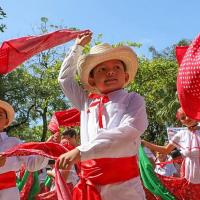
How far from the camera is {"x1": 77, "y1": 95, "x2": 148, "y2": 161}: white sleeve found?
3098 mm

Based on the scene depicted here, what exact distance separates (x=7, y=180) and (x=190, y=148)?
9.16ft

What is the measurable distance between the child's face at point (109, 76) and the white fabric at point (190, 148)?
3115 mm

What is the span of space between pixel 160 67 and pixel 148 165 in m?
20.4

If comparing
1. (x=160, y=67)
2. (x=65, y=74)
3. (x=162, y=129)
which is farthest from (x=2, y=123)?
(x=162, y=129)

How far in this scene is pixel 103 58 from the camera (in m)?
3.69

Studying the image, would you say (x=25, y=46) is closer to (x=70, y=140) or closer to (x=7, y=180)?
(x=7, y=180)

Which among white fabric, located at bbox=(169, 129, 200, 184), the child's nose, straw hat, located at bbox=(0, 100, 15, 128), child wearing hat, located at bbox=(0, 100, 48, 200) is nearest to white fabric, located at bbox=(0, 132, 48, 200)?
child wearing hat, located at bbox=(0, 100, 48, 200)

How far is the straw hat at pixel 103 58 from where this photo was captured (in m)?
3.69

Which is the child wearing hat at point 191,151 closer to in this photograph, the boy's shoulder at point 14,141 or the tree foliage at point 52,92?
the boy's shoulder at point 14,141

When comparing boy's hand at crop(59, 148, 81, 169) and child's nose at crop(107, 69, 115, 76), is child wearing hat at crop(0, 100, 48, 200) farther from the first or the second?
boy's hand at crop(59, 148, 81, 169)

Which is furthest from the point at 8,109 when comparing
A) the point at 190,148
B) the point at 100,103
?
the point at 190,148

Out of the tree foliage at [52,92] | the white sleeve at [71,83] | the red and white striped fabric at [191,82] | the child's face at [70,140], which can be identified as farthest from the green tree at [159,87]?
the red and white striped fabric at [191,82]

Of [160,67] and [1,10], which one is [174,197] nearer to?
[1,10]

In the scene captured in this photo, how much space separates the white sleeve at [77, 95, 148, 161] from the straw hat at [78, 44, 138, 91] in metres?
0.39
